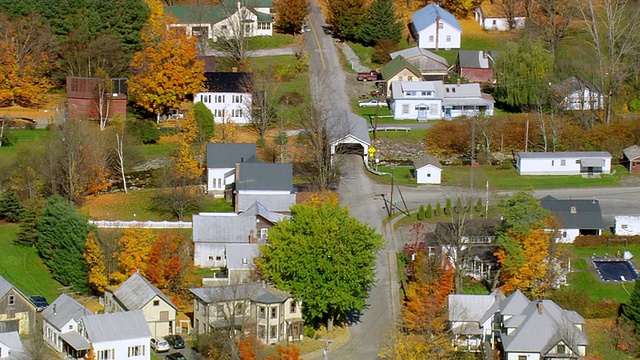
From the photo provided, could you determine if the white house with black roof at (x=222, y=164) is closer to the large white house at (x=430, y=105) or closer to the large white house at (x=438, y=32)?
the large white house at (x=430, y=105)

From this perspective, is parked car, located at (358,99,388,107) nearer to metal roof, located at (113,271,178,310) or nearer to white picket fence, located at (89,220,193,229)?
white picket fence, located at (89,220,193,229)

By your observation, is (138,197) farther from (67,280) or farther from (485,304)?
(485,304)

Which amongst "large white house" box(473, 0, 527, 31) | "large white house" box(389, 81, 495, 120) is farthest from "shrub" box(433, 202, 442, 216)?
"large white house" box(473, 0, 527, 31)

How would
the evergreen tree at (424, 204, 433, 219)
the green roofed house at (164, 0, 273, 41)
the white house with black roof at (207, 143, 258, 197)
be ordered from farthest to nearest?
the green roofed house at (164, 0, 273, 41) → the white house with black roof at (207, 143, 258, 197) → the evergreen tree at (424, 204, 433, 219)

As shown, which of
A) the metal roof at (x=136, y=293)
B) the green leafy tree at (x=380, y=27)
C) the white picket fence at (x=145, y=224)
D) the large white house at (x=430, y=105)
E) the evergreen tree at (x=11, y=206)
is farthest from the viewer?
the green leafy tree at (x=380, y=27)

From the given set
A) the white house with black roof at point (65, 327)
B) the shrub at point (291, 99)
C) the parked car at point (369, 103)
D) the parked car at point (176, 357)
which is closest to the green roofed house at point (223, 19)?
the shrub at point (291, 99)

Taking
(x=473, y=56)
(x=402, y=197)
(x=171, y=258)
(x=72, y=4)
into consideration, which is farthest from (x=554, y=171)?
(x=72, y=4)
